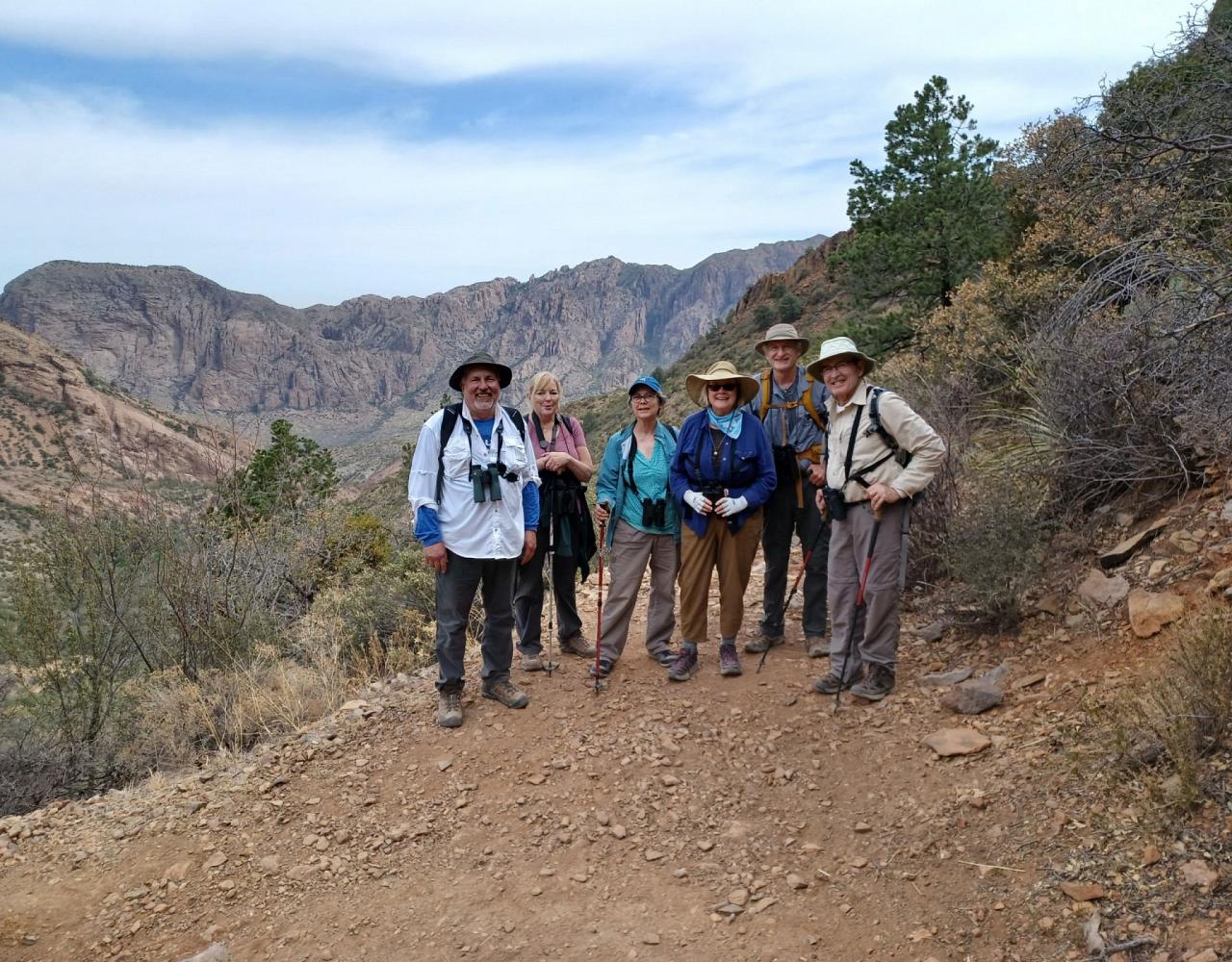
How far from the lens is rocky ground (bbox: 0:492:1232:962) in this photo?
2906mm

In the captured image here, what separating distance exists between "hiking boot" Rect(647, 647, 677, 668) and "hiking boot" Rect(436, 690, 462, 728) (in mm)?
1313

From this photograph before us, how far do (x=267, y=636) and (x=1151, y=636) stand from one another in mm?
6711

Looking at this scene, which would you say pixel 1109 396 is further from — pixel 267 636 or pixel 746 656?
pixel 267 636

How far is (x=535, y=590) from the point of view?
527 centimetres

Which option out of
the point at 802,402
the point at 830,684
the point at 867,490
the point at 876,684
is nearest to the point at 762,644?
the point at 830,684

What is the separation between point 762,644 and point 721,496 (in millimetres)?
1198

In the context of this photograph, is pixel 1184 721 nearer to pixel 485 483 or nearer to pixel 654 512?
pixel 654 512

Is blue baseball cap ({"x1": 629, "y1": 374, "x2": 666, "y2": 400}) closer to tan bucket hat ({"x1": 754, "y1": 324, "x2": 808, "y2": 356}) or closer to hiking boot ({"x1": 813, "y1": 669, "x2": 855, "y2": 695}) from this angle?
tan bucket hat ({"x1": 754, "y1": 324, "x2": 808, "y2": 356})

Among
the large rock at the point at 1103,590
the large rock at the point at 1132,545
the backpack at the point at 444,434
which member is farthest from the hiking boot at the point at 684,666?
the large rock at the point at 1132,545

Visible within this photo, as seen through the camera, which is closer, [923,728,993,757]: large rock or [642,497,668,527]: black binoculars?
[923,728,993,757]: large rock

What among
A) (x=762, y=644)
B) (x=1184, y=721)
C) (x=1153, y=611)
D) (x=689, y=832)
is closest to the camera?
(x=1184, y=721)

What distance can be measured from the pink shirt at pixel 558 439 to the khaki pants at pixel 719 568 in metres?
0.87

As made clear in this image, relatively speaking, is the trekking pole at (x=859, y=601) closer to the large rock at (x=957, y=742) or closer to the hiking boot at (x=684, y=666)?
the large rock at (x=957, y=742)

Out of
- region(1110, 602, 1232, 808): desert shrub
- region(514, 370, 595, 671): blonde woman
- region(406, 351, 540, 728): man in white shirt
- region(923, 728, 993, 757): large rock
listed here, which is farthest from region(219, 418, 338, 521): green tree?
region(1110, 602, 1232, 808): desert shrub
